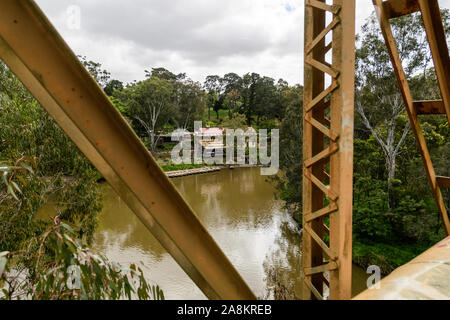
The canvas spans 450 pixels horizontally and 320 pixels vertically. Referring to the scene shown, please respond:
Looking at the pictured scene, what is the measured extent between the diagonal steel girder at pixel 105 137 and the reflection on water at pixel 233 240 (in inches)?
135

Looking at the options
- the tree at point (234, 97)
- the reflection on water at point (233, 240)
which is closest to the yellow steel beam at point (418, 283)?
the reflection on water at point (233, 240)

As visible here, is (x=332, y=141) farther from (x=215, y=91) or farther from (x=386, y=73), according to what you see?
(x=215, y=91)

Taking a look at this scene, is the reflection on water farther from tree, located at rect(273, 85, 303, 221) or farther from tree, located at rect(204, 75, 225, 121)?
tree, located at rect(204, 75, 225, 121)

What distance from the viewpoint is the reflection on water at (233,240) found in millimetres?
6027

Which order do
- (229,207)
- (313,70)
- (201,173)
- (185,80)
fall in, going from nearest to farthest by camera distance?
(313,70), (229,207), (201,173), (185,80)

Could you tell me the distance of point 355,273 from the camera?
6.58 meters

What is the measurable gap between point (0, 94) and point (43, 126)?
759 mm

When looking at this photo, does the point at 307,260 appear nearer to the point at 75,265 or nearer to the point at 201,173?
the point at 75,265

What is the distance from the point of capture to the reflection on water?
19.8 feet

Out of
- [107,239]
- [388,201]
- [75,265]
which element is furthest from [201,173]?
[75,265]

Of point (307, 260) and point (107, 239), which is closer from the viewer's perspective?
point (307, 260)

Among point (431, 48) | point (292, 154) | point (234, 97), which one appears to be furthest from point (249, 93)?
point (431, 48)

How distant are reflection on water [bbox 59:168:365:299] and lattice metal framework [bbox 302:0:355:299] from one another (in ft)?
10.7

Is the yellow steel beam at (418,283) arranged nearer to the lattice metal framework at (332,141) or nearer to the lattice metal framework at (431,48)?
the lattice metal framework at (332,141)
